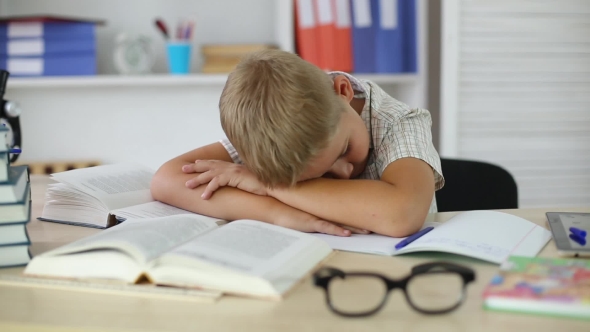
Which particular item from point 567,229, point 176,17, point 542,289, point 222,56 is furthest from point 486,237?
point 176,17

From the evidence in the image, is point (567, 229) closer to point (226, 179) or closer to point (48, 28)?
point (226, 179)

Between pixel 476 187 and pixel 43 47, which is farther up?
pixel 43 47

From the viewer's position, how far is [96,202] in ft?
3.43

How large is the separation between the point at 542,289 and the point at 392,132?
0.55 m

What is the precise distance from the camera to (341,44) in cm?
221

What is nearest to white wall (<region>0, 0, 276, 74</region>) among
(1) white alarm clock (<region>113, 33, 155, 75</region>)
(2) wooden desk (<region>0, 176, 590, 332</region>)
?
(1) white alarm clock (<region>113, 33, 155, 75</region>)

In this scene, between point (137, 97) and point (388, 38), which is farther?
point (137, 97)

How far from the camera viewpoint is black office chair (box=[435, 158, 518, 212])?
1356mm

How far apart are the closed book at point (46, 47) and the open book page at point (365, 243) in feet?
5.20

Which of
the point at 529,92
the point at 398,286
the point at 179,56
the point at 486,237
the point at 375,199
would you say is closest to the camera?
the point at 398,286

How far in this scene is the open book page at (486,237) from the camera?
78 cm

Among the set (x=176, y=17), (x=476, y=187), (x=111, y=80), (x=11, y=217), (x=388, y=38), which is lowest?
(x=476, y=187)

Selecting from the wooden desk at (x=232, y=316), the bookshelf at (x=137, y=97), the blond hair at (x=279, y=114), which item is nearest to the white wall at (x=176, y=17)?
the bookshelf at (x=137, y=97)

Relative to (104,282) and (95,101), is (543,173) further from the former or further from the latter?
(104,282)
